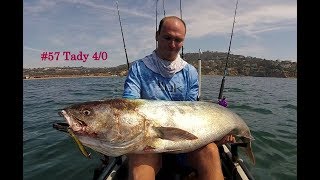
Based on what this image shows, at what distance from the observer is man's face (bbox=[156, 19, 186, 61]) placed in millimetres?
4176

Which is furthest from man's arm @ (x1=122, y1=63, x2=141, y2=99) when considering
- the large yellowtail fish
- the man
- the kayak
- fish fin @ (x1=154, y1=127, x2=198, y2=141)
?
the kayak

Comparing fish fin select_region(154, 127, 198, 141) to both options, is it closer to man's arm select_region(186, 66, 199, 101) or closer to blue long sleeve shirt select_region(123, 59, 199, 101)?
blue long sleeve shirt select_region(123, 59, 199, 101)

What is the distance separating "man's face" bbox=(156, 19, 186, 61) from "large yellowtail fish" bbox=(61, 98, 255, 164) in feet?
2.99

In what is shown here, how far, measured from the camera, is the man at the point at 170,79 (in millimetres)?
3924

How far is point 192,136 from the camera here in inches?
136

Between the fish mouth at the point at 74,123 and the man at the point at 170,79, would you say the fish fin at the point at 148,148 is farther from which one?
the fish mouth at the point at 74,123

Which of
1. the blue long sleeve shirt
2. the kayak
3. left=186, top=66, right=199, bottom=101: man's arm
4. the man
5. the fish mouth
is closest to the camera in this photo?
the fish mouth

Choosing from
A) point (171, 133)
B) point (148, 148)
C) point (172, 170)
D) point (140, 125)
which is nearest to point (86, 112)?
point (140, 125)

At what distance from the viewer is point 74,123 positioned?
297cm

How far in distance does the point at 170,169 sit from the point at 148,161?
90cm

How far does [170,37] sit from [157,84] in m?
0.67

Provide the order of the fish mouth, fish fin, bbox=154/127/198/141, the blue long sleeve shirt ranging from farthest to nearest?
the blue long sleeve shirt
fish fin, bbox=154/127/198/141
the fish mouth

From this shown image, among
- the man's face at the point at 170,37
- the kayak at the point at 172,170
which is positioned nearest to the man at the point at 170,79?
the man's face at the point at 170,37
